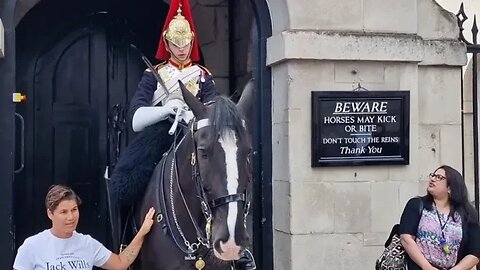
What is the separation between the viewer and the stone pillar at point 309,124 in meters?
6.15

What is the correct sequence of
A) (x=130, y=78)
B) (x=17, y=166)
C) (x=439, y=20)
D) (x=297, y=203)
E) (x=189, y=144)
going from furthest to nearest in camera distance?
(x=130, y=78) → (x=17, y=166) → (x=439, y=20) → (x=297, y=203) → (x=189, y=144)

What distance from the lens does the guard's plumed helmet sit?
5.75m

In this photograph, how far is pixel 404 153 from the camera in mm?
6375

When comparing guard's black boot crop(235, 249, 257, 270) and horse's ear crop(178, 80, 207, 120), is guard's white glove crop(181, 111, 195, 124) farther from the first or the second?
guard's black boot crop(235, 249, 257, 270)

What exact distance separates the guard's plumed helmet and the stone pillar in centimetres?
73

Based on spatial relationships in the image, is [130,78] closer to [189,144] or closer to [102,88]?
[102,88]

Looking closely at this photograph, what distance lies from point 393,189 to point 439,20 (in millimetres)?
1550

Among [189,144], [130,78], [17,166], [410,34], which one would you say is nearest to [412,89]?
[410,34]

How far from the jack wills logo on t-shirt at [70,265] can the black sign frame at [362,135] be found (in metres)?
2.37

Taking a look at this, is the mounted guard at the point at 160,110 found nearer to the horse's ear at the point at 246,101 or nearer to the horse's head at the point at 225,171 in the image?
the horse's ear at the point at 246,101

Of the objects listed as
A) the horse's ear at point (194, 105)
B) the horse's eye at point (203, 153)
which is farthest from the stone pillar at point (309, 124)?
the horse's eye at point (203, 153)

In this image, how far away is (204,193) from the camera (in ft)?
14.0

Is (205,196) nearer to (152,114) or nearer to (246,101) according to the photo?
(246,101)

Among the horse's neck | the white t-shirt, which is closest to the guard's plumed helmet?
the horse's neck
